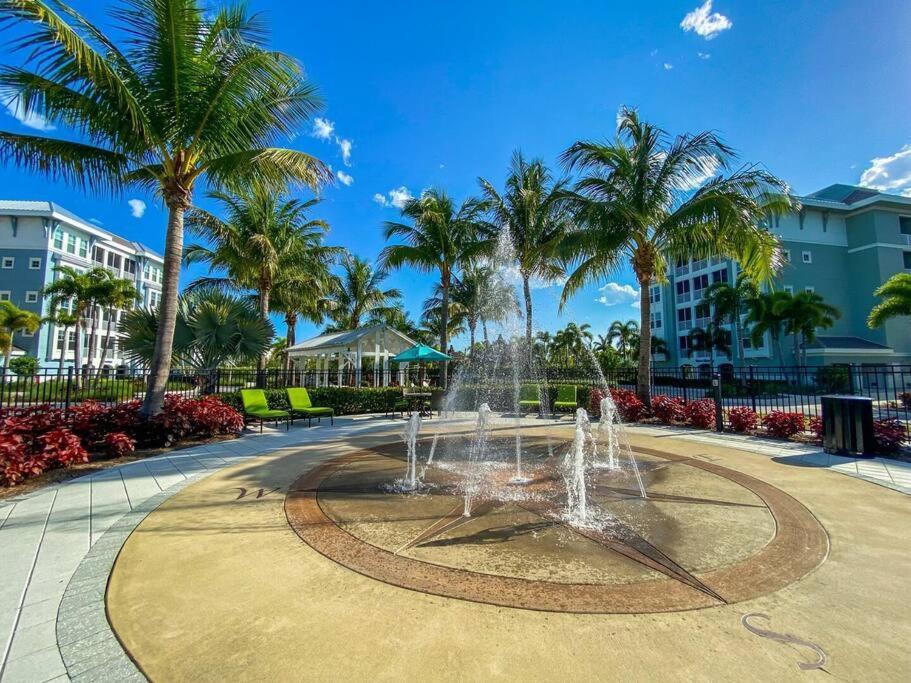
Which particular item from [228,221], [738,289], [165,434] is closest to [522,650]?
[165,434]

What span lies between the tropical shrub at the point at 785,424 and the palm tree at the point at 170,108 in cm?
1213

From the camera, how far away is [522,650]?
2.31 metres

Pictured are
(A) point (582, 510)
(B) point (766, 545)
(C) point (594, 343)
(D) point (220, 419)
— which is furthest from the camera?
(C) point (594, 343)

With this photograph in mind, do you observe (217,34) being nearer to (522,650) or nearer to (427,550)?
(427,550)

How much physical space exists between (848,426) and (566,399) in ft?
24.2

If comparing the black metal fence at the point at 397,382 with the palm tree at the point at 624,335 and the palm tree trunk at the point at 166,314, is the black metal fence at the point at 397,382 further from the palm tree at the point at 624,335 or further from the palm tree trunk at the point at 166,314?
the palm tree at the point at 624,335

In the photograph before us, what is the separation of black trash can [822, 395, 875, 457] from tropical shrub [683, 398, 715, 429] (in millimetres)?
3287

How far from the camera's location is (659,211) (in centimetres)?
1234

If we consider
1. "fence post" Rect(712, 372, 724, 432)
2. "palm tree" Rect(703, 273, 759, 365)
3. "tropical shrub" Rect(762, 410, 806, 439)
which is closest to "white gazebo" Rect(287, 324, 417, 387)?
"fence post" Rect(712, 372, 724, 432)

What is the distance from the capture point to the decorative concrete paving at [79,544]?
2.30 metres

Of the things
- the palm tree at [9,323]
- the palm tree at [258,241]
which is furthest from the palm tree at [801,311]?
the palm tree at [9,323]

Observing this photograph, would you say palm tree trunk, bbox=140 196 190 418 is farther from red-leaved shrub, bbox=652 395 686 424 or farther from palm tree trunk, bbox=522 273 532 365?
palm tree trunk, bbox=522 273 532 365

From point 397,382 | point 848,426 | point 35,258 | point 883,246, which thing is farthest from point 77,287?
point 883,246

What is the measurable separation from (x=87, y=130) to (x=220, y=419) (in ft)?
21.3
